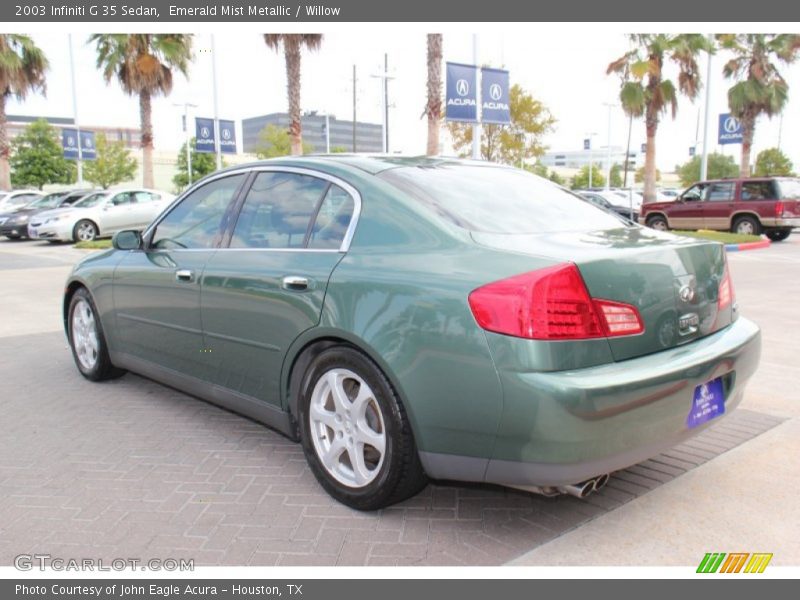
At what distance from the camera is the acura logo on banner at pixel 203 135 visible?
26875 millimetres

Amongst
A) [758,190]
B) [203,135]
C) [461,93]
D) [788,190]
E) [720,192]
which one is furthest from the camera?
[203,135]

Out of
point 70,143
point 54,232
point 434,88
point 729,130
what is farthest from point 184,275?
point 70,143

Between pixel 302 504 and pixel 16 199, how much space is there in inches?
1012

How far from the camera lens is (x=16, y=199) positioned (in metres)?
24.6

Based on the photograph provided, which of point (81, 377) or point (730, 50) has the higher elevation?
point (730, 50)

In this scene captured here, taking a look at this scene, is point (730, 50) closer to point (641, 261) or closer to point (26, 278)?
point (26, 278)

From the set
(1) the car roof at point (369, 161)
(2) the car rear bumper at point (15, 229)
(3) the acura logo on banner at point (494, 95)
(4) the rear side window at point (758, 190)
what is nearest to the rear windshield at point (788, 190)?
(4) the rear side window at point (758, 190)

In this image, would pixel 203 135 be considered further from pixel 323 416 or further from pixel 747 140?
pixel 323 416

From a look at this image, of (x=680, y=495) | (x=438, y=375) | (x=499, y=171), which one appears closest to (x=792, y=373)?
(x=680, y=495)

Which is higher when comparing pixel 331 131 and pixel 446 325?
pixel 331 131

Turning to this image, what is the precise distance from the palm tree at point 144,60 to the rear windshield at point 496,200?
24.0 m

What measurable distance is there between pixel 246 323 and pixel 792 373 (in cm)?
432

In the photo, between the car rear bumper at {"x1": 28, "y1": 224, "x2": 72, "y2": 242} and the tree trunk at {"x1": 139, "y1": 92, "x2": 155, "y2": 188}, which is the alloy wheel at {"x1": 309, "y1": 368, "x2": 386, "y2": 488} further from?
the tree trunk at {"x1": 139, "y1": 92, "x2": 155, "y2": 188}
